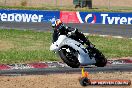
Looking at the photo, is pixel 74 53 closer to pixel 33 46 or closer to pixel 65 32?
pixel 65 32

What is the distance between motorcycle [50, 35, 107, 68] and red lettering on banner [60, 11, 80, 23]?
28452 mm

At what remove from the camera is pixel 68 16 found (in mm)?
44188

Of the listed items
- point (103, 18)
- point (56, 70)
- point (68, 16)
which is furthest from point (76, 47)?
point (68, 16)

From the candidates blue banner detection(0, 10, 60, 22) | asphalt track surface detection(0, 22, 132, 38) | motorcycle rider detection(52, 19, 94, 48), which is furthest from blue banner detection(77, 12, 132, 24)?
motorcycle rider detection(52, 19, 94, 48)

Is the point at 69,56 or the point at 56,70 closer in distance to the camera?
the point at 69,56

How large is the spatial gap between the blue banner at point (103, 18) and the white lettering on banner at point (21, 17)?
13.6 feet

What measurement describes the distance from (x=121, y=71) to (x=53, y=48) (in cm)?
574

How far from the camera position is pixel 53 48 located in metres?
13.8

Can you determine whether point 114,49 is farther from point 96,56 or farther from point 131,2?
point 131,2

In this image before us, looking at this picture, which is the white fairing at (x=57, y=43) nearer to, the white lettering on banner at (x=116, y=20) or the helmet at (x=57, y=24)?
the helmet at (x=57, y=24)

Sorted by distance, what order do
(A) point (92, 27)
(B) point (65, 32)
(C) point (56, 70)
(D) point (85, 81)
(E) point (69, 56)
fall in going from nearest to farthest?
(E) point (69, 56)
(B) point (65, 32)
(D) point (85, 81)
(C) point (56, 70)
(A) point (92, 27)

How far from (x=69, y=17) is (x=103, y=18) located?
3.48m

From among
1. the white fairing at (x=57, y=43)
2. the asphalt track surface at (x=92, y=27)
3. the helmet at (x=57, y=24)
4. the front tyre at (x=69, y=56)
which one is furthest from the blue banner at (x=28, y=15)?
the white fairing at (x=57, y=43)

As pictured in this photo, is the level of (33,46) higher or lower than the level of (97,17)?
higher
